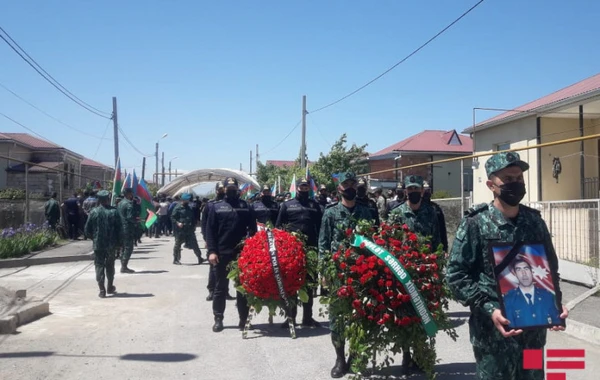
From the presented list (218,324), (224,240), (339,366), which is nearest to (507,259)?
(339,366)

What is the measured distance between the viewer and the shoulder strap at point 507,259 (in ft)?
10.3

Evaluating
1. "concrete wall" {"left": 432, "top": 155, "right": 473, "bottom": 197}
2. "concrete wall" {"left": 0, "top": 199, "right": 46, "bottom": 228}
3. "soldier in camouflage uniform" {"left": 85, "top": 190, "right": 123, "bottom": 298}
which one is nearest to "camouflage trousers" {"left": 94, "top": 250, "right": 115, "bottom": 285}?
"soldier in camouflage uniform" {"left": 85, "top": 190, "right": 123, "bottom": 298}

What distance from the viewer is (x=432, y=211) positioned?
23.8 ft

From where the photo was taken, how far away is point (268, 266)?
6922 mm

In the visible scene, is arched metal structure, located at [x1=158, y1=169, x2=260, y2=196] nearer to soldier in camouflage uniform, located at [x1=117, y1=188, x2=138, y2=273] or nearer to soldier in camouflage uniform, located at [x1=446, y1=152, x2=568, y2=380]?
soldier in camouflage uniform, located at [x1=117, y1=188, x2=138, y2=273]

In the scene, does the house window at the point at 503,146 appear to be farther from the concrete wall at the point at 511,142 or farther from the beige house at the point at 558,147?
the beige house at the point at 558,147

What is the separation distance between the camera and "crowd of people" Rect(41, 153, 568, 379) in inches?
130

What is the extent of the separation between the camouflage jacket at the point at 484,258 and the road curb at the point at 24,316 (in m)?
6.29

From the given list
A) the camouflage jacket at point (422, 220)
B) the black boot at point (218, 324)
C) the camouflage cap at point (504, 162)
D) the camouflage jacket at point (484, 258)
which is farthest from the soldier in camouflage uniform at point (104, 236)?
the camouflage cap at point (504, 162)

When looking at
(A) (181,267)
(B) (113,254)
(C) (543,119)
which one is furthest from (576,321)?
(C) (543,119)

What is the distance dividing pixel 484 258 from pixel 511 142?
19217 millimetres

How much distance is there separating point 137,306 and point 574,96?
13673 millimetres

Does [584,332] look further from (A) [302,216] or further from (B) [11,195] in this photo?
(B) [11,195]

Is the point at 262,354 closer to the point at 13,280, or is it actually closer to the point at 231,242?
the point at 231,242
